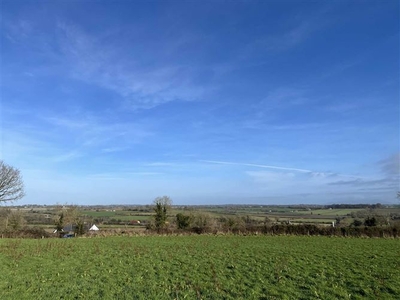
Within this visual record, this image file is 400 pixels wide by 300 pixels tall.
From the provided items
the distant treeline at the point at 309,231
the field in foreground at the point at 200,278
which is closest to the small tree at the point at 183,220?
the distant treeline at the point at 309,231

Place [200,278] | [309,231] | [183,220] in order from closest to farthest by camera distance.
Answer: [200,278]
[309,231]
[183,220]

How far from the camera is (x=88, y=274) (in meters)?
12.7

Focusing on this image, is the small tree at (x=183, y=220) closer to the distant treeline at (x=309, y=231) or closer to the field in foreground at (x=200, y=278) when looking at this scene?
Answer: the distant treeline at (x=309, y=231)

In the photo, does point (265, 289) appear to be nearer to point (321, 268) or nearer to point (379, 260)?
point (321, 268)

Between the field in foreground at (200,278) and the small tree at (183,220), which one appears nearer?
the field in foreground at (200,278)

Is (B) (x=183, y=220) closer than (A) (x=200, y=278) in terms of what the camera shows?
No

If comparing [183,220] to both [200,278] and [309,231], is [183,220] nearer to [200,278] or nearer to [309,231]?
[309,231]

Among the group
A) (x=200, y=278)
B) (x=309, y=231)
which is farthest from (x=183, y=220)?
(x=200, y=278)

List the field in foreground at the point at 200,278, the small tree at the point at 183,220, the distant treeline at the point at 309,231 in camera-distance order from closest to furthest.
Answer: the field in foreground at the point at 200,278
the distant treeline at the point at 309,231
the small tree at the point at 183,220

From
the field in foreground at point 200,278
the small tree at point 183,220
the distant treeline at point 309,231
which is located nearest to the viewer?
the field in foreground at point 200,278

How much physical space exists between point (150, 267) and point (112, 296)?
5.13 m

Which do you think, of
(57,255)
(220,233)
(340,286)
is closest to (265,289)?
(340,286)

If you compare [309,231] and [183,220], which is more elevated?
[183,220]

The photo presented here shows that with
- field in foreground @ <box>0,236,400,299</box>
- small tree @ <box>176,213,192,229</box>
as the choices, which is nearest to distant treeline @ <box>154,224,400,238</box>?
small tree @ <box>176,213,192,229</box>
